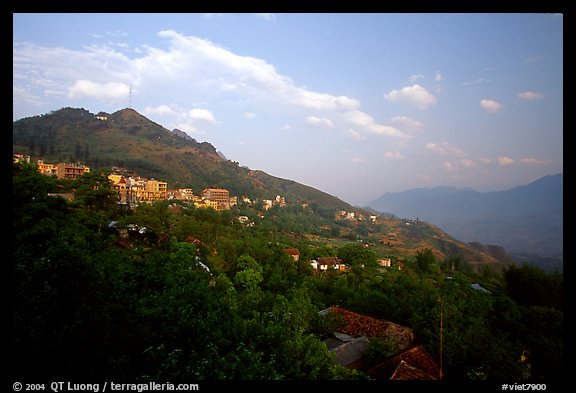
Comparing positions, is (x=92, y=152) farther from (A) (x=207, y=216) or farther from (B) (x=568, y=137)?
(B) (x=568, y=137)

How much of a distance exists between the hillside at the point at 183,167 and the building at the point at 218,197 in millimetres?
2663

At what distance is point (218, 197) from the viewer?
40.3 metres

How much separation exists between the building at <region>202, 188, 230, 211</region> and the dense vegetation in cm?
2254

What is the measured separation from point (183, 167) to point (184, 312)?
158 feet

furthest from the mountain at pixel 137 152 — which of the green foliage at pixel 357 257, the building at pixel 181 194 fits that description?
the green foliage at pixel 357 257

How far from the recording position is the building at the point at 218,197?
38688 millimetres

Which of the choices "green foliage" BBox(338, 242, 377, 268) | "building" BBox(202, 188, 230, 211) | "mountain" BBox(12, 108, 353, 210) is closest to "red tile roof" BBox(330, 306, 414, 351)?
"green foliage" BBox(338, 242, 377, 268)

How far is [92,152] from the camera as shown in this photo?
49.6 meters

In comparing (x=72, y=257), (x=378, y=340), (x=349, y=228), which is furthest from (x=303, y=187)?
(x=72, y=257)

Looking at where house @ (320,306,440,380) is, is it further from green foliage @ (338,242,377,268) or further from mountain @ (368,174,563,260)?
green foliage @ (338,242,377,268)

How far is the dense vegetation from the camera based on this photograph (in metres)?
2.53

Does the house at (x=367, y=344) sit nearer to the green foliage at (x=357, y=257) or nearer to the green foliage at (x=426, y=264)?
the green foliage at (x=357, y=257)

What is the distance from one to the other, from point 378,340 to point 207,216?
19.6 metres

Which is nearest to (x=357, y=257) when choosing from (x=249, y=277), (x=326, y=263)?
(x=326, y=263)
